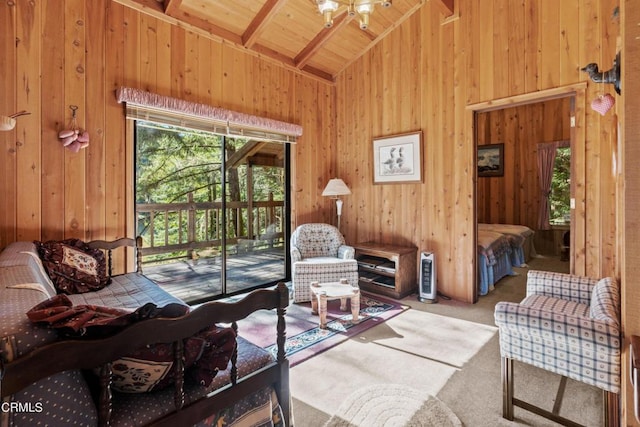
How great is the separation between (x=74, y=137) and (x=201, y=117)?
47.5 inches

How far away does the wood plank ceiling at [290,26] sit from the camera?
333cm

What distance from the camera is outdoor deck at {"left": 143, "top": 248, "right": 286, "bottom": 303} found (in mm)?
3787

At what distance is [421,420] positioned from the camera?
1.70 metres

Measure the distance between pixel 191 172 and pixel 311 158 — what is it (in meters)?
1.77

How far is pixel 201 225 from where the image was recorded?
3.92 meters

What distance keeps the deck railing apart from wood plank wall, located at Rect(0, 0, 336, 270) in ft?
1.49

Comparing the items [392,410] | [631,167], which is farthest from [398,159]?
[631,167]

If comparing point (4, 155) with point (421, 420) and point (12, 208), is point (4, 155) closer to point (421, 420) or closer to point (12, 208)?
point (12, 208)

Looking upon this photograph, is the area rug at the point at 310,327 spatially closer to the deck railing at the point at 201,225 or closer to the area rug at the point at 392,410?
the area rug at the point at 392,410

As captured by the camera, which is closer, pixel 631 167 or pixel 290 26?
pixel 631 167

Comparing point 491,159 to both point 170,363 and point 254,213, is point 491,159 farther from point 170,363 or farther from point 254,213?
point 170,363

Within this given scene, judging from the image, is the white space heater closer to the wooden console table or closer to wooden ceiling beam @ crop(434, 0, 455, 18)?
the wooden console table

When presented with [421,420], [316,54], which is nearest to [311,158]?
[316,54]

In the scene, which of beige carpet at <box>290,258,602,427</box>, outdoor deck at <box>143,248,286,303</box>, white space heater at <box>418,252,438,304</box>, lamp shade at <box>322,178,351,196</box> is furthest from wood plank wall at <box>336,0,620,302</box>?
outdoor deck at <box>143,248,286,303</box>
